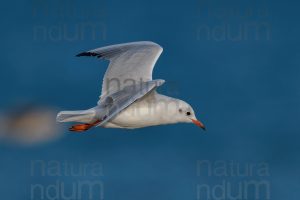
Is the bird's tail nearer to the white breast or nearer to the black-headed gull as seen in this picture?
the black-headed gull

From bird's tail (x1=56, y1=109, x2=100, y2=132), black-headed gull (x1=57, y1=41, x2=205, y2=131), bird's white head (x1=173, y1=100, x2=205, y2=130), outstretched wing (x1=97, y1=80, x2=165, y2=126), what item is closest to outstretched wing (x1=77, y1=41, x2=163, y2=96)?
black-headed gull (x1=57, y1=41, x2=205, y2=131)

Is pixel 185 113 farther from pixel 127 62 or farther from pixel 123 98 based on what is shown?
pixel 123 98

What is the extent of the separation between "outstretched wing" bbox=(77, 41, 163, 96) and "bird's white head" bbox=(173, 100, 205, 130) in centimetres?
63

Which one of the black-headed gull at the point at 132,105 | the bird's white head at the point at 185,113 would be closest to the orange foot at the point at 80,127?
the black-headed gull at the point at 132,105

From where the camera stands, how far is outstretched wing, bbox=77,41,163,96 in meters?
11.6

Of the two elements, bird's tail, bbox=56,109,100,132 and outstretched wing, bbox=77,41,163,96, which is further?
outstretched wing, bbox=77,41,163,96

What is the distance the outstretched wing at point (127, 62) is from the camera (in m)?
11.6

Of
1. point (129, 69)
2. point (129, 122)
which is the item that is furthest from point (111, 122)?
point (129, 69)

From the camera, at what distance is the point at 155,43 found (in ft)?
41.9

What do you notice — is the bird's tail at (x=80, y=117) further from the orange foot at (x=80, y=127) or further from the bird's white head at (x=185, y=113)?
the bird's white head at (x=185, y=113)

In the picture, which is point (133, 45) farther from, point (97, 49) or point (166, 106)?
point (166, 106)

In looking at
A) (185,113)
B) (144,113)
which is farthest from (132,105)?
(185,113)

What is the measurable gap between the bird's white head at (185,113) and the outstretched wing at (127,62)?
2.08 feet

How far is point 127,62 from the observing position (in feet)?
40.0
